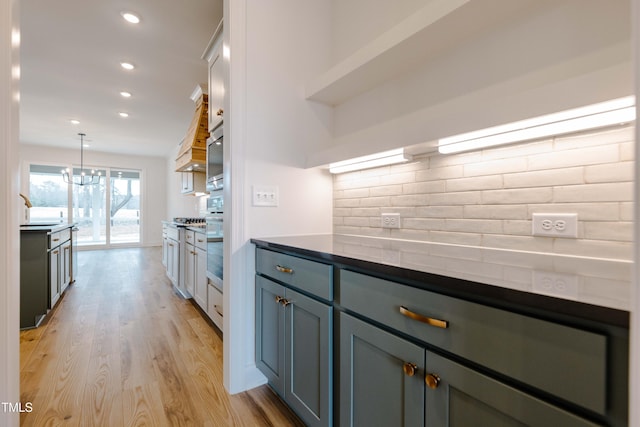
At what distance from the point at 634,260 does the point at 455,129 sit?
808mm

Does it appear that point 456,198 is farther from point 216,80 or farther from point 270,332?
point 216,80

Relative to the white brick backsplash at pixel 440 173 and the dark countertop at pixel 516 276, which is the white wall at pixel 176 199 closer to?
the white brick backsplash at pixel 440 173

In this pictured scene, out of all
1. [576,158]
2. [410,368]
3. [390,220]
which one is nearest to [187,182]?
[390,220]

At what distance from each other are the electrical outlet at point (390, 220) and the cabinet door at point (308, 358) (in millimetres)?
650

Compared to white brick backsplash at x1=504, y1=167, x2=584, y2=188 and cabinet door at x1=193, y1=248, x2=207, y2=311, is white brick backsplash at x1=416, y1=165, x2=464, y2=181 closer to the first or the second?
white brick backsplash at x1=504, y1=167, x2=584, y2=188

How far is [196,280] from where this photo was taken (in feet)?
9.71

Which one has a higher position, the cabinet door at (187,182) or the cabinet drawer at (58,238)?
the cabinet door at (187,182)

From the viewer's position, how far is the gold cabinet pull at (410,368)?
81 cm

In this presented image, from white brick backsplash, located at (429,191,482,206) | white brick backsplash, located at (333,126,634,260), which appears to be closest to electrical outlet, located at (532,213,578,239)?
white brick backsplash, located at (333,126,634,260)

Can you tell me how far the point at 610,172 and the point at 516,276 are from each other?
1.86 feet

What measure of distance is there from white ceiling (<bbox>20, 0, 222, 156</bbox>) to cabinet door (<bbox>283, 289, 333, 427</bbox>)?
2564 millimetres

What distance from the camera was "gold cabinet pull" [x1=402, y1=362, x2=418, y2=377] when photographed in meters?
0.81

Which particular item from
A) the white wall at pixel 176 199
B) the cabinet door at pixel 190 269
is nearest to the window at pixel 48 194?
the white wall at pixel 176 199

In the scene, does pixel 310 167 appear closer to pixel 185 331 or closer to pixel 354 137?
pixel 354 137
